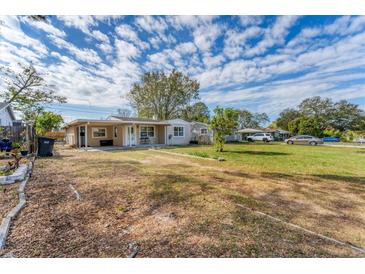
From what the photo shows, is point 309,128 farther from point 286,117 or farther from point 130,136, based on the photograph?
point 130,136

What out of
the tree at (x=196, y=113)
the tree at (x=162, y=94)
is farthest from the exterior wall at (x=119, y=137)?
the tree at (x=196, y=113)

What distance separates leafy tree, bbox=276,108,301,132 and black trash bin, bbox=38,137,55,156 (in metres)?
49.6

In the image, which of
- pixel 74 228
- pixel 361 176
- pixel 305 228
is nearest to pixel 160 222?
pixel 74 228

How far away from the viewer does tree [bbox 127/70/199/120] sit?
98.3ft

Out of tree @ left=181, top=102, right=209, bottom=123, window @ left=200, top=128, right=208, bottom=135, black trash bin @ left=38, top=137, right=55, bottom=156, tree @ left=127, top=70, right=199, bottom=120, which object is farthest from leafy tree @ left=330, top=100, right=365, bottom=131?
black trash bin @ left=38, top=137, right=55, bottom=156

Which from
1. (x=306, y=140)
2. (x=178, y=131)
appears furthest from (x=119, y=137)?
(x=306, y=140)

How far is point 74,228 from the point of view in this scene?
252 centimetres

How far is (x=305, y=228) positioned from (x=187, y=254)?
1.84m

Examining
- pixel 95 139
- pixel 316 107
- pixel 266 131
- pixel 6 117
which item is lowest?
pixel 95 139

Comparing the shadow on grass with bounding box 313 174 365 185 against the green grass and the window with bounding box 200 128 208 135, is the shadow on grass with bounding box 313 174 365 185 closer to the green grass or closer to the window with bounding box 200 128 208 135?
the green grass

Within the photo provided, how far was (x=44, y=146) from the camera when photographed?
32.5 feet

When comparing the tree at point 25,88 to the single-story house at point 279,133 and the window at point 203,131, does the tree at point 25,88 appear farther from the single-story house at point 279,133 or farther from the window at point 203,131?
the single-story house at point 279,133

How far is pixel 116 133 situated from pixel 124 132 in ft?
4.93
